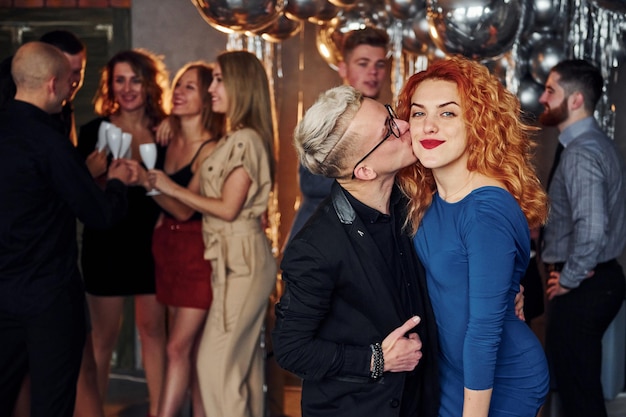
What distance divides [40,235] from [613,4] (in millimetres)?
2068

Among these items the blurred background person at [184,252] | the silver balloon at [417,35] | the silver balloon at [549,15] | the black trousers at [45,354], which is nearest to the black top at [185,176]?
the blurred background person at [184,252]

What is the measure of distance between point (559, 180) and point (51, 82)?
1907mm

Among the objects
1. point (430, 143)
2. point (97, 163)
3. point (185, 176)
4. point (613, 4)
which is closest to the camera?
point (430, 143)

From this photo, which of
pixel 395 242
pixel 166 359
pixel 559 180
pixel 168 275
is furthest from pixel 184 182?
pixel 395 242

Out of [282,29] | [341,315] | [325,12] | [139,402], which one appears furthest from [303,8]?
[139,402]

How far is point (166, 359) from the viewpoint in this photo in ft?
12.9

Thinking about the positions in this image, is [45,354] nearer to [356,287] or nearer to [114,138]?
[114,138]

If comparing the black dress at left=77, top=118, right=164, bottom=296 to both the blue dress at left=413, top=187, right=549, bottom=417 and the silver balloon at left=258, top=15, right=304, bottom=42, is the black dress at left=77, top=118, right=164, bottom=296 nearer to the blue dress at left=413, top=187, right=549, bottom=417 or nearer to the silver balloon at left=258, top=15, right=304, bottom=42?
the silver balloon at left=258, top=15, right=304, bottom=42

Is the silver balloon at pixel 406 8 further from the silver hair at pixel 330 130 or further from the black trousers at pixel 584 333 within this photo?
the silver hair at pixel 330 130

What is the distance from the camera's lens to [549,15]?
12.5 ft

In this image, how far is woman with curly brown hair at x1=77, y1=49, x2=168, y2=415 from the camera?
3.70m

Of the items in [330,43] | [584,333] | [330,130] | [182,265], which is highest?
[330,43]

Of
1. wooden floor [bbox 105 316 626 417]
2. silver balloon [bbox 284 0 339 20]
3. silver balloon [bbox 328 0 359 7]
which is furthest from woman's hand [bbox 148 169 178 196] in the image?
wooden floor [bbox 105 316 626 417]

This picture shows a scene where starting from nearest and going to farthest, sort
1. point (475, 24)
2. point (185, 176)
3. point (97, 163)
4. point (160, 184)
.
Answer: point (475, 24) → point (160, 184) → point (97, 163) → point (185, 176)
